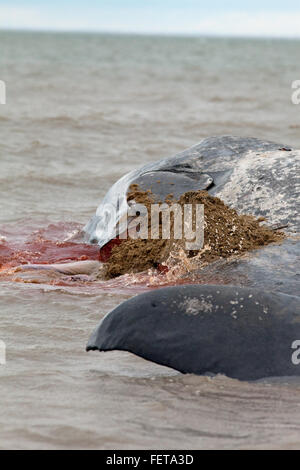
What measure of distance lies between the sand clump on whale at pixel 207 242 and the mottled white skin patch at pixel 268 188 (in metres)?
0.08

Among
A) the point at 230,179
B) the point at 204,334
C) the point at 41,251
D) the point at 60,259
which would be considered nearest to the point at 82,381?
the point at 204,334

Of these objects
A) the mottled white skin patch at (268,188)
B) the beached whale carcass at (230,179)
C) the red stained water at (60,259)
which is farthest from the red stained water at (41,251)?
the mottled white skin patch at (268,188)

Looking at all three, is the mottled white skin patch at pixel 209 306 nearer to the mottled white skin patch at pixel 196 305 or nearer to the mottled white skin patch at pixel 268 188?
the mottled white skin patch at pixel 196 305

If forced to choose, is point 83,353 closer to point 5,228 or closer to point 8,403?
point 8,403

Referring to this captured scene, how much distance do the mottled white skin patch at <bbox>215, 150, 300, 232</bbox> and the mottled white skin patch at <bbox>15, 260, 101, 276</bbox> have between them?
0.81 metres

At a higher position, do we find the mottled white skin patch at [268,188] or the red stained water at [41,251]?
the mottled white skin patch at [268,188]

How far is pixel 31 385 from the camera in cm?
291

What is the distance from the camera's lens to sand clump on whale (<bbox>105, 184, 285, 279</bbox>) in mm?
→ 3746

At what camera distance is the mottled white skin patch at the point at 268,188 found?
394cm

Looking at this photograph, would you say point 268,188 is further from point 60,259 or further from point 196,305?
point 196,305

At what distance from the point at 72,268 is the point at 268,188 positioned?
117 cm

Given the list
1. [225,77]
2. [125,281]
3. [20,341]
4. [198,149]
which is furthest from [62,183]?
[225,77]

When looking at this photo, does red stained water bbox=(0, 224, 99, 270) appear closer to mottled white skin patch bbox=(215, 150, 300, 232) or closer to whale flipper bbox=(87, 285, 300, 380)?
mottled white skin patch bbox=(215, 150, 300, 232)
